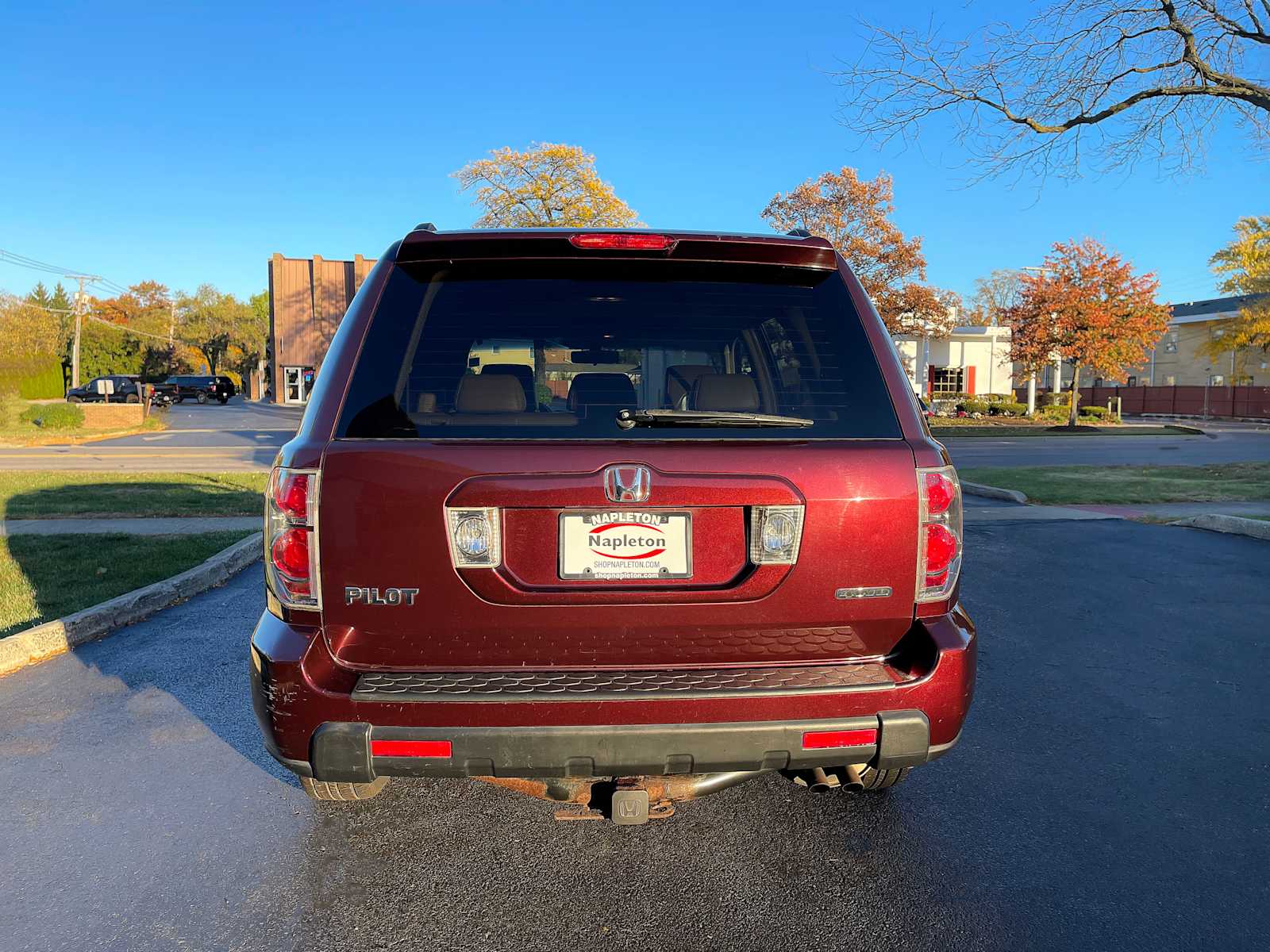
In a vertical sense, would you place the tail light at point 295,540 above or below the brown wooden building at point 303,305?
below

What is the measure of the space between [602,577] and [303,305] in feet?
206

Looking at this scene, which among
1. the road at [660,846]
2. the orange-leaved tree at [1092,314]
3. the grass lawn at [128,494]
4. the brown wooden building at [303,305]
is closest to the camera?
the road at [660,846]

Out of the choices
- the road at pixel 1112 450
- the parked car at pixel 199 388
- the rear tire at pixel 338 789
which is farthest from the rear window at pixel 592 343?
the parked car at pixel 199 388

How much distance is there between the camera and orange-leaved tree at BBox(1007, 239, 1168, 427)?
3312cm

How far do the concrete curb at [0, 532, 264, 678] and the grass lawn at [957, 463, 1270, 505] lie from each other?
10254mm

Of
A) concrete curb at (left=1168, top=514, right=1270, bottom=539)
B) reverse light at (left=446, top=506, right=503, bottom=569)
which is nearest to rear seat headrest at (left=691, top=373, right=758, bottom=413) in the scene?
reverse light at (left=446, top=506, right=503, bottom=569)

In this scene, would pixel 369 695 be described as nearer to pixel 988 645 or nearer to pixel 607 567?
pixel 607 567

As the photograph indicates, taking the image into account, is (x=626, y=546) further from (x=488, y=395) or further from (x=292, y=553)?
(x=292, y=553)

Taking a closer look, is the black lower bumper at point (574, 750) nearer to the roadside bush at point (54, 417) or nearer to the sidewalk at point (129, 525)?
the sidewalk at point (129, 525)

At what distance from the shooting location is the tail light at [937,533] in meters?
2.43

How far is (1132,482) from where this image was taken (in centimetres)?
1403

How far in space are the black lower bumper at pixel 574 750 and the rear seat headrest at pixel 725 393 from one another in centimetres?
102

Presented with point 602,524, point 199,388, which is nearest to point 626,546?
point 602,524

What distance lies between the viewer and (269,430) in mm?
29906
